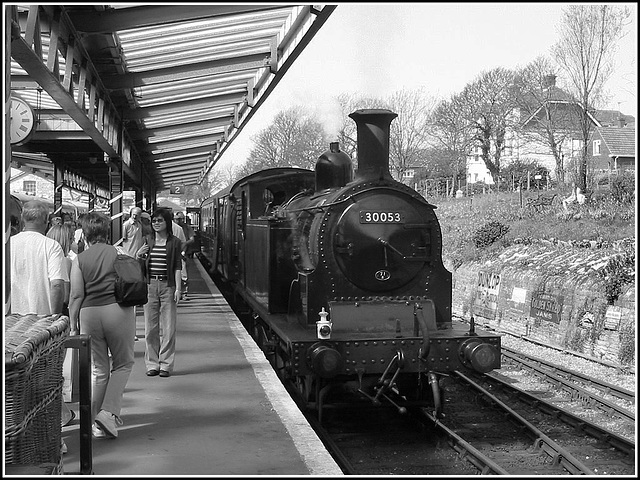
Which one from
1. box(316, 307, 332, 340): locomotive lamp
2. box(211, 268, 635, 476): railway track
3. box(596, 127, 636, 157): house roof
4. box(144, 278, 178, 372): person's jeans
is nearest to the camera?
box(211, 268, 635, 476): railway track

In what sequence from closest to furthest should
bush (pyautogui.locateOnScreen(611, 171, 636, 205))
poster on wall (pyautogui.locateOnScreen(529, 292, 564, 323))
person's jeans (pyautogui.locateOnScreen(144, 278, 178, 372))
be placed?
person's jeans (pyautogui.locateOnScreen(144, 278, 178, 372)), poster on wall (pyautogui.locateOnScreen(529, 292, 564, 323)), bush (pyautogui.locateOnScreen(611, 171, 636, 205))

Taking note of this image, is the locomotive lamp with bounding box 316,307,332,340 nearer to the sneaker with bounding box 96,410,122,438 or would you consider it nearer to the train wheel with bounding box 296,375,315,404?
the train wheel with bounding box 296,375,315,404

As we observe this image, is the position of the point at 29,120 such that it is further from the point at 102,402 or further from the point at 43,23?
the point at 102,402

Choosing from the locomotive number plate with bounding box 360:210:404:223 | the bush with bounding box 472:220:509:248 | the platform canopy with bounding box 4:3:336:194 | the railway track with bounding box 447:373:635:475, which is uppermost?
the platform canopy with bounding box 4:3:336:194

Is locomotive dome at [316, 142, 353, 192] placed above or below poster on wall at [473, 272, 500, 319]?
above

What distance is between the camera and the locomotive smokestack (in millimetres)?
7461

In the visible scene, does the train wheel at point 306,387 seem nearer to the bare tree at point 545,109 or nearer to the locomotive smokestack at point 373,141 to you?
the locomotive smokestack at point 373,141

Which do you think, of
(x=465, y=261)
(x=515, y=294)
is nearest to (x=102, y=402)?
(x=515, y=294)

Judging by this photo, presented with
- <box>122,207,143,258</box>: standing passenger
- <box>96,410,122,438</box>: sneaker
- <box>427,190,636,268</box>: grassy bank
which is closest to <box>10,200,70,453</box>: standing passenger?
<box>96,410,122,438</box>: sneaker

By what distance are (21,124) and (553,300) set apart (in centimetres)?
973

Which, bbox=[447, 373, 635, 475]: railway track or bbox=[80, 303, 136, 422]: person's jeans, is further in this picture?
bbox=[447, 373, 635, 475]: railway track

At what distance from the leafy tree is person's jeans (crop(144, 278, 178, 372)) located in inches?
1054

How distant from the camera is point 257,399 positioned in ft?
21.8

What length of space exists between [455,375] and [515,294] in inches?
215
